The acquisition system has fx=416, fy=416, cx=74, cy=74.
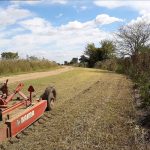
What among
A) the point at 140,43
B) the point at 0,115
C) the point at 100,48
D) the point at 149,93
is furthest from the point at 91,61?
the point at 0,115

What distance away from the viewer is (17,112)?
31.0 feet

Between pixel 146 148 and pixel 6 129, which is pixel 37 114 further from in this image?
pixel 146 148

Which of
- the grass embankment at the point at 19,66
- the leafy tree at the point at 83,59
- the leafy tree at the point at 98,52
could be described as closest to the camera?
the grass embankment at the point at 19,66

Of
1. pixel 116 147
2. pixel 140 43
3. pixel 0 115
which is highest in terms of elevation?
pixel 140 43

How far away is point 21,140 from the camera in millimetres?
8648

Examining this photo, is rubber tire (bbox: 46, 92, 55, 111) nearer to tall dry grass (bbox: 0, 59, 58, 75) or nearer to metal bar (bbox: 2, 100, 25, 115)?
metal bar (bbox: 2, 100, 25, 115)

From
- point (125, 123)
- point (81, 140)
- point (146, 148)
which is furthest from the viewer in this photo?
point (125, 123)

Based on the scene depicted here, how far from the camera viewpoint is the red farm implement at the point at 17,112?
8.43m

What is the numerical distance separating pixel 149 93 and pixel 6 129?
24.3 ft

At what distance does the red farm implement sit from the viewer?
8429 mm

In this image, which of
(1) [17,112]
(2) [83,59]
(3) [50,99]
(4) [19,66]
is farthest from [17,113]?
(2) [83,59]

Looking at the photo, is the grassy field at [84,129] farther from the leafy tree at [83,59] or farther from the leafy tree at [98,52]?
the leafy tree at [83,59]

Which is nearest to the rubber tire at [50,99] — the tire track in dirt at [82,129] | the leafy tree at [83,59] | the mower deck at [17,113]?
the tire track in dirt at [82,129]

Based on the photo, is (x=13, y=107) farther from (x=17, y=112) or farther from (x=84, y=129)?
(x=84, y=129)
